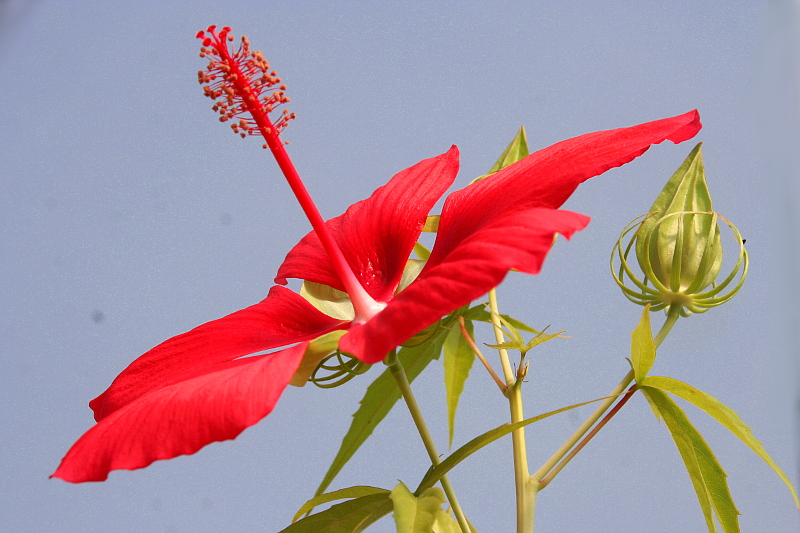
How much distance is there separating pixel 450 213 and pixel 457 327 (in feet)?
0.28

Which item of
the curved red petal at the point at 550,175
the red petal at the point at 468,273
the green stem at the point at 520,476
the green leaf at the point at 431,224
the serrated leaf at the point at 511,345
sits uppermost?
the green leaf at the point at 431,224

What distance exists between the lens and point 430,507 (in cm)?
28

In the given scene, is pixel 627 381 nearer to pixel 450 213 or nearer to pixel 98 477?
pixel 450 213

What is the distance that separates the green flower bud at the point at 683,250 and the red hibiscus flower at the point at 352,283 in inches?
1.5

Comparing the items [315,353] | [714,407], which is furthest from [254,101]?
[714,407]

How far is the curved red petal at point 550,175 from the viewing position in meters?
0.27

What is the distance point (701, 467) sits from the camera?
0.31m

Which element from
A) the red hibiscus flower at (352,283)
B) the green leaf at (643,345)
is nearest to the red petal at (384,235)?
the red hibiscus flower at (352,283)

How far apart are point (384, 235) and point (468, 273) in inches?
5.7

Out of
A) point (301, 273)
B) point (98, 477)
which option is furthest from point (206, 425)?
point (301, 273)

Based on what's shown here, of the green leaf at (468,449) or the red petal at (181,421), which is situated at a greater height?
the red petal at (181,421)

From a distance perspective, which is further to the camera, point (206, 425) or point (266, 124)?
point (266, 124)

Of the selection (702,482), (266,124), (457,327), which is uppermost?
(266,124)

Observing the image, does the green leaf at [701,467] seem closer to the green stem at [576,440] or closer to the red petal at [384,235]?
the green stem at [576,440]
